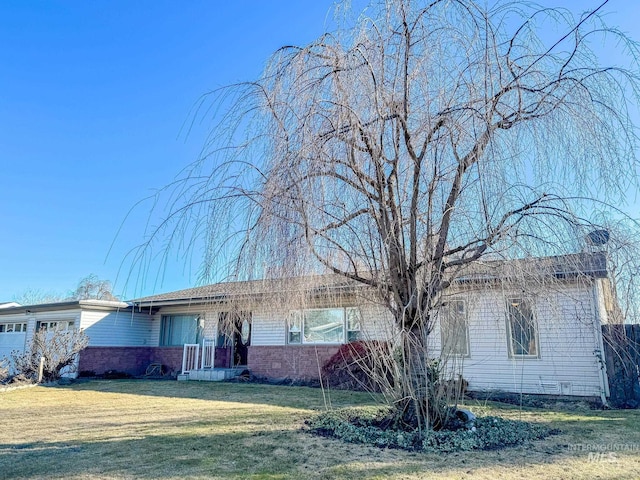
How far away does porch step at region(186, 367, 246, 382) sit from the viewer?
48.3ft

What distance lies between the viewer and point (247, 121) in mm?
4949

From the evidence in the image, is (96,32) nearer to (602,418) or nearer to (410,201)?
(410,201)

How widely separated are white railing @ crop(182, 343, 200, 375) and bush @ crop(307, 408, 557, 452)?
403 inches

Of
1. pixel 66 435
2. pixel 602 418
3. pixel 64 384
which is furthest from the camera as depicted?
pixel 64 384

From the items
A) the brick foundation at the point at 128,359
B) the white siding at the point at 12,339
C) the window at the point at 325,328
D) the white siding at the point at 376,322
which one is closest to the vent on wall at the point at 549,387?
the window at the point at 325,328

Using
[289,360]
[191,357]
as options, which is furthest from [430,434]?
[191,357]

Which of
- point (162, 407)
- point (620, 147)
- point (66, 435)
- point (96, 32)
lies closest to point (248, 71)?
point (620, 147)

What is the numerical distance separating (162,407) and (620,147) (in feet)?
28.3

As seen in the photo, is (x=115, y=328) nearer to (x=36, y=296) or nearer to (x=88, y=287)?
(x=88, y=287)

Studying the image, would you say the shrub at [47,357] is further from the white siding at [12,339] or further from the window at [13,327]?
the window at [13,327]

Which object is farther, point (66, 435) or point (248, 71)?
point (66, 435)

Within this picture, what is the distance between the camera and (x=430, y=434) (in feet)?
16.1

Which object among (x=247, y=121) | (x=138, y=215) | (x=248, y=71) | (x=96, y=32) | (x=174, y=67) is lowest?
(x=138, y=215)

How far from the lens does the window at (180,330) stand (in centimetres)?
1708
